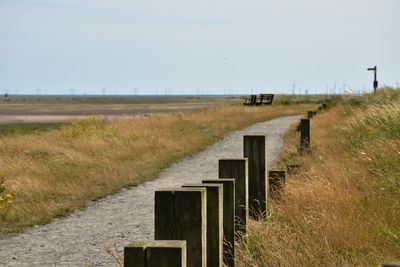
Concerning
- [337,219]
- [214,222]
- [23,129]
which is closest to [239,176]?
[214,222]

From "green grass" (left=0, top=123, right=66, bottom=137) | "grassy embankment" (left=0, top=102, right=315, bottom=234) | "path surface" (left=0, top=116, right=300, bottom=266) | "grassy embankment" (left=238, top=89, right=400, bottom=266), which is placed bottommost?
"green grass" (left=0, top=123, right=66, bottom=137)

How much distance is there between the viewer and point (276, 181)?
6207 mm

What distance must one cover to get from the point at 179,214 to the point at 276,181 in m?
3.76


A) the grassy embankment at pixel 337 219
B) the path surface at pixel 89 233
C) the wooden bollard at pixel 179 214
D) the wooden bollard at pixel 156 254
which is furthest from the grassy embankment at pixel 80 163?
the wooden bollard at pixel 156 254

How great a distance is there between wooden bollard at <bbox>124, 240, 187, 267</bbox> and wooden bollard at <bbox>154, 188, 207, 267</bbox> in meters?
0.45

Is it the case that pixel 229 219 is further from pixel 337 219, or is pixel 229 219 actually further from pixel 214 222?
pixel 337 219

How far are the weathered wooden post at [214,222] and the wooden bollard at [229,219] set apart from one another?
31 centimetres

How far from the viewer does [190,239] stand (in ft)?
8.71

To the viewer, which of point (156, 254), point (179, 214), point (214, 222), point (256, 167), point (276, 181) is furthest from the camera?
point (276, 181)

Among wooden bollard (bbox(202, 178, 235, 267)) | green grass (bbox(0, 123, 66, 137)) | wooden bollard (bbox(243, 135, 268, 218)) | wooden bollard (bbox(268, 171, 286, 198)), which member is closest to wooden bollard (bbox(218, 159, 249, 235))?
wooden bollard (bbox(202, 178, 235, 267))

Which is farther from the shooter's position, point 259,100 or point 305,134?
point 259,100

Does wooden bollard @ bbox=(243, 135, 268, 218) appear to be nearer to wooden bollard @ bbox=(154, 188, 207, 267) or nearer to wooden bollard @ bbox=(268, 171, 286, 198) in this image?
wooden bollard @ bbox=(268, 171, 286, 198)

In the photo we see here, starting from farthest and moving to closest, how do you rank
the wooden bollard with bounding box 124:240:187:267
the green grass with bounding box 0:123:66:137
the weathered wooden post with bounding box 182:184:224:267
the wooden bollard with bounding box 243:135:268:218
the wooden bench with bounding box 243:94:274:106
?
the wooden bench with bounding box 243:94:274:106 → the green grass with bounding box 0:123:66:137 → the wooden bollard with bounding box 243:135:268:218 → the weathered wooden post with bounding box 182:184:224:267 → the wooden bollard with bounding box 124:240:187:267

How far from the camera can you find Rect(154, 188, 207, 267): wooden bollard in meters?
2.55
